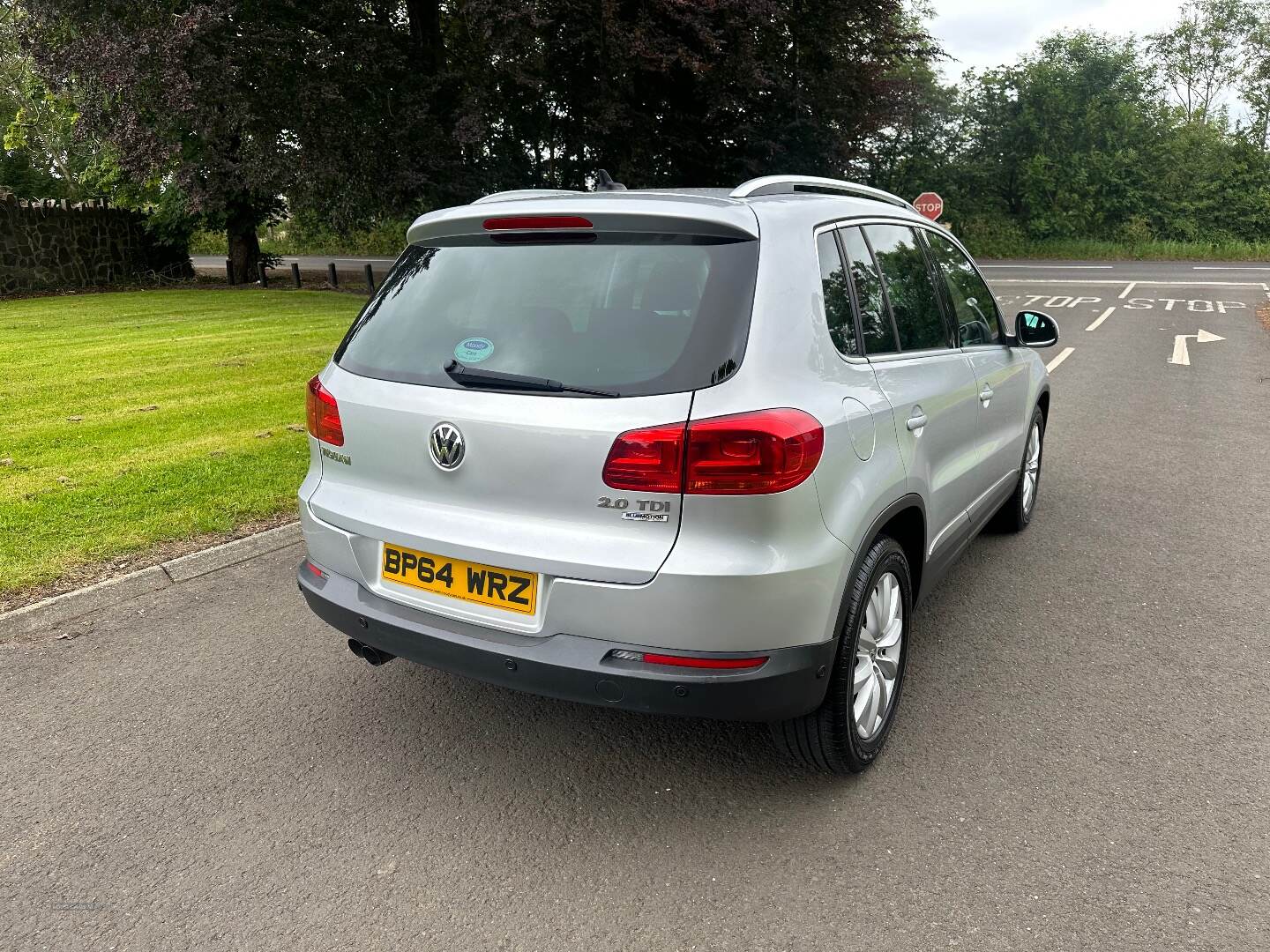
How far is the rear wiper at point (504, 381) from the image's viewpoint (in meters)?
2.61

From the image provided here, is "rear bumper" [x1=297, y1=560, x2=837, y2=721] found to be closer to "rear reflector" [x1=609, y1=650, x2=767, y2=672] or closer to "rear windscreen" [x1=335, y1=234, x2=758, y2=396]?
"rear reflector" [x1=609, y1=650, x2=767, y2=672]

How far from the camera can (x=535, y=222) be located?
114 inches

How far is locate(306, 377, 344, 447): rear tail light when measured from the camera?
3.11 m

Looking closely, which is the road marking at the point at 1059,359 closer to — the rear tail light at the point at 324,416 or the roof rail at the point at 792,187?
the roof rail at the point at 792,187

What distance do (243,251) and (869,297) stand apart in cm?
2590

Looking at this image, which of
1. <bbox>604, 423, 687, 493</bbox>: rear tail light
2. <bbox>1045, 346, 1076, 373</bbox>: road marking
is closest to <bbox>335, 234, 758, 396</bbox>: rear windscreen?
<bbox>604, 423, 687, 493</bbox>: rear tail light

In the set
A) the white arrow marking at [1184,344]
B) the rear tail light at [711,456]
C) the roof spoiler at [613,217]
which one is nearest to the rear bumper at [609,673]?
the rear tail light at [711,456]

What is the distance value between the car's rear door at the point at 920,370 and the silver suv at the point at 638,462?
0.03 meters

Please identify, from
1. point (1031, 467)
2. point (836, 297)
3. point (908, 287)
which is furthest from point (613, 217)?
point (1031, 467)

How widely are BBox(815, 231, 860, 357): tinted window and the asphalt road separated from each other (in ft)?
4.57

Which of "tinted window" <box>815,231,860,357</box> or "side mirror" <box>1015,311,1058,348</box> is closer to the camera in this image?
"tinted window" <box>815,231,860,357</box>

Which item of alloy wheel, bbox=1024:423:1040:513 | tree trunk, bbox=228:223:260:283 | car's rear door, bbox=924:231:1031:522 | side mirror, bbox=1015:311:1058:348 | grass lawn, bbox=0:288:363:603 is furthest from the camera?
tree trunk, bbox=228:223:260:283

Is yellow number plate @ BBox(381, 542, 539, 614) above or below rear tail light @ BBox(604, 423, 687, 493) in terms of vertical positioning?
below

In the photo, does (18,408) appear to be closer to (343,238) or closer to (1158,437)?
(1158,437)
